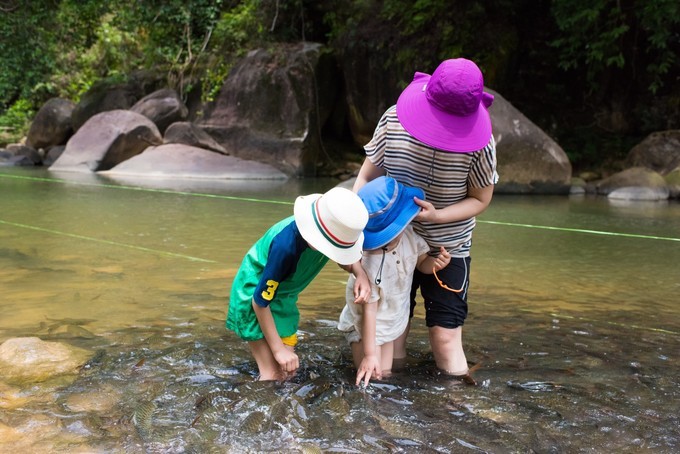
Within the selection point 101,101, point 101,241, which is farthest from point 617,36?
point 101,101

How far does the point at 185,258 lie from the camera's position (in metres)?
4.74

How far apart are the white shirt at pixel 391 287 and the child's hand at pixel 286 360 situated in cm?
26

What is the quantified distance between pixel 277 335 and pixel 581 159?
10.4m

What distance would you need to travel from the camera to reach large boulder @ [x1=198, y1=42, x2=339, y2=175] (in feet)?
42.5

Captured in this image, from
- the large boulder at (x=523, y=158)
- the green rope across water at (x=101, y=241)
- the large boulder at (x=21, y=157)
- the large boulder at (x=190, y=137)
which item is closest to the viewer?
the green rope across water at (x=101, y=241)

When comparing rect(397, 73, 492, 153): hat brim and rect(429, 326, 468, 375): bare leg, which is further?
rect(429, 326, 468, 375): bare leg

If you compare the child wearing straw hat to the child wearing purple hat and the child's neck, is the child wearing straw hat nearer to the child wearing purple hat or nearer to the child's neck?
the child's neck

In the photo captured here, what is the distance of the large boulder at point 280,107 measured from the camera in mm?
12961

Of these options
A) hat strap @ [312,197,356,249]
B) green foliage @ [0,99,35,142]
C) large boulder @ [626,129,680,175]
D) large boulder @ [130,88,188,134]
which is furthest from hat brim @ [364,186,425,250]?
green foliage @ [0,99,35,142]

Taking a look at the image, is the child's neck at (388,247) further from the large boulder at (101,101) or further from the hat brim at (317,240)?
the large boulder at (101,101)

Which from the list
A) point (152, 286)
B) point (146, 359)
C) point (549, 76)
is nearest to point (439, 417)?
point (146, 359)

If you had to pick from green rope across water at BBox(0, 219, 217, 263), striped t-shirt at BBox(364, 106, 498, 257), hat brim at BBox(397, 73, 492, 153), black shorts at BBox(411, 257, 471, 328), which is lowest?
green rope across water at BBox(0, 219, 217, 263)

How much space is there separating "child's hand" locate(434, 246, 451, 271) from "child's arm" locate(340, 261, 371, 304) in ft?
0.93

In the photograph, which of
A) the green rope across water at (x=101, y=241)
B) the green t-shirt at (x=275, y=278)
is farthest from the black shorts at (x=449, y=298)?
the green rope across water at (x=101, y=241)
